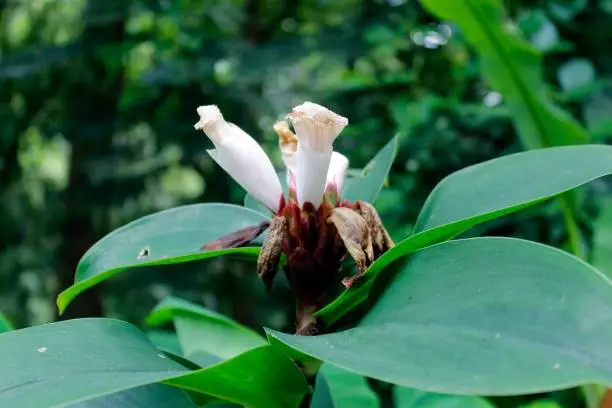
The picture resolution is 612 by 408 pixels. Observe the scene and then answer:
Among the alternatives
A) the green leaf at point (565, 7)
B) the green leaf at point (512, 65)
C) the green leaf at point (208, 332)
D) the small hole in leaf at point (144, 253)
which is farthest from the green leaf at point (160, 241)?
the green leaf at point (565, 7)

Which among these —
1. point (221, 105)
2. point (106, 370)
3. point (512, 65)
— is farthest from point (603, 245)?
point (221, 105)

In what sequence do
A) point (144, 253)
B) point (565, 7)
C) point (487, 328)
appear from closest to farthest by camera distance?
point (487, 328) → point (144, 253) → point (565, 7)

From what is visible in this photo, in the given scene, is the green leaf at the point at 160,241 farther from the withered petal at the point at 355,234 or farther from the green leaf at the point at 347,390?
the green leaf at the point at 347,390

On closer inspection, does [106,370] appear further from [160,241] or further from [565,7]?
[565,7]

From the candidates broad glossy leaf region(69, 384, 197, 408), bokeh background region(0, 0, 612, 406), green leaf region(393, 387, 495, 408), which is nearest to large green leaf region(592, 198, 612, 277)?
bokeh background region(0, 0, 612, 406)

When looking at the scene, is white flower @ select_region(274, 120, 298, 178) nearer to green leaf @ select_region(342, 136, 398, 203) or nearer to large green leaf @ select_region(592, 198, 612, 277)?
green leaf @ select_region(342, 136, 398, 203)

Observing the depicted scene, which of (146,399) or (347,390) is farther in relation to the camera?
(347,390)

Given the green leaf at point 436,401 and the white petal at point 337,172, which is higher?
the white petal at point 337,172

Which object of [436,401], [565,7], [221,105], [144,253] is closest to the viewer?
[144,253]
